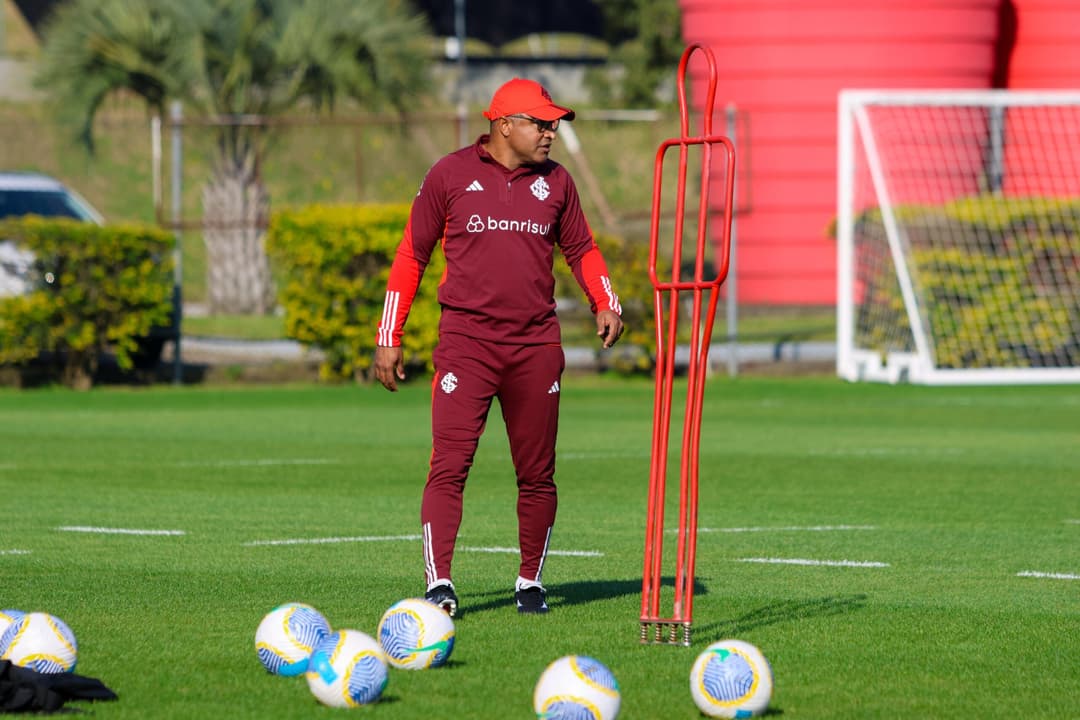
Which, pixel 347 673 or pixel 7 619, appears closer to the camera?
pixel 347 673

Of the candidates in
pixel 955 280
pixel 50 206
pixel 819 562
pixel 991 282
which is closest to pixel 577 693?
pixel 819 562

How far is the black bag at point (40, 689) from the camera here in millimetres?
5594

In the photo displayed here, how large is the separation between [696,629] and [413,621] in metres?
1.30

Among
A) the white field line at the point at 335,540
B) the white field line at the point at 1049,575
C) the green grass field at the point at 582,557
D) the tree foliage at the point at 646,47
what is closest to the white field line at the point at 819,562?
the green grass field at the point at 582,557

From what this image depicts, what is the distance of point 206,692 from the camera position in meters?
5.95

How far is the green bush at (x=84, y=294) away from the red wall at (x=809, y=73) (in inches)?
372

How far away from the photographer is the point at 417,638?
6.29m

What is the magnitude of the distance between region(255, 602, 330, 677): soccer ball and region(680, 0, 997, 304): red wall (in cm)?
2153

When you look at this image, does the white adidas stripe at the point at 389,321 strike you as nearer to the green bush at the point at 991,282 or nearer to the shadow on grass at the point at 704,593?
the shadow on grass at the point at 704,593

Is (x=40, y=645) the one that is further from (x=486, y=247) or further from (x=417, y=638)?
(x=486, y=247)

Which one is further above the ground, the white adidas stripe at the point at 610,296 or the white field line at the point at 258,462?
the white adidas stripe at the point at 610,296

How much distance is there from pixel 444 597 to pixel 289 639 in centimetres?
116

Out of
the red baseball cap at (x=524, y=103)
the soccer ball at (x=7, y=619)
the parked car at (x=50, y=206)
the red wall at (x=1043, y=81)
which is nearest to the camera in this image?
the soccer ball at (x=7, y=619)

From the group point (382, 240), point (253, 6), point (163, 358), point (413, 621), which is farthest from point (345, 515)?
point (253, 6)
